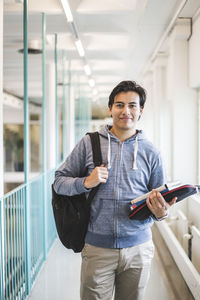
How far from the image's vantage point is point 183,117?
3.79 m

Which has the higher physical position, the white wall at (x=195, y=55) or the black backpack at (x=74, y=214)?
the white wall at (x=195, y=55)

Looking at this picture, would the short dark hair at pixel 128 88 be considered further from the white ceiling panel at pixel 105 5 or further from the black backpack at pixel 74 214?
the white ceiling panel at pixel 105 5

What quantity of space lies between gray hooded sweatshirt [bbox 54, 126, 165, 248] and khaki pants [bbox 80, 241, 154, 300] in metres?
0.04

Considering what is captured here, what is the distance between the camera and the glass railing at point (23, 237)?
216 cm

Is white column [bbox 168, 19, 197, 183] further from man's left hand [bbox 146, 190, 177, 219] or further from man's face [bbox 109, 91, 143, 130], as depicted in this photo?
man's left hand [bbox 146, 190, 177, 219]

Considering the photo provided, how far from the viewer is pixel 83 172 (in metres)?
1.55

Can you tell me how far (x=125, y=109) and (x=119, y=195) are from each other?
1.34 feet

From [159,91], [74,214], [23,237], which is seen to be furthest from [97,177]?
[159,91]

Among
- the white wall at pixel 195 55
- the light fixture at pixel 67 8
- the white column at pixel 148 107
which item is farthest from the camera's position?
the white column at pixel 148 107

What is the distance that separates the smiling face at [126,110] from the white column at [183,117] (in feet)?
7.82

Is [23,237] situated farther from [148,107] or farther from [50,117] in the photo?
[148,107]

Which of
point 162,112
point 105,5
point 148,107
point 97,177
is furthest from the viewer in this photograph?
point 148,107

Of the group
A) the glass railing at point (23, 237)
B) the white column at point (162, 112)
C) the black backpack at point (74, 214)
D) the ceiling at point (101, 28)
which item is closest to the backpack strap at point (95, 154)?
the black backpack at point (74, 214)

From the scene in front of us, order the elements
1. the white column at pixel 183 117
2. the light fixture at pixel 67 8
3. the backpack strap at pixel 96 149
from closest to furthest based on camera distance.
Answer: the backpack strap at pixel 96 149
the light fixture at pixel 67 8
the white column at pixel 183 117
